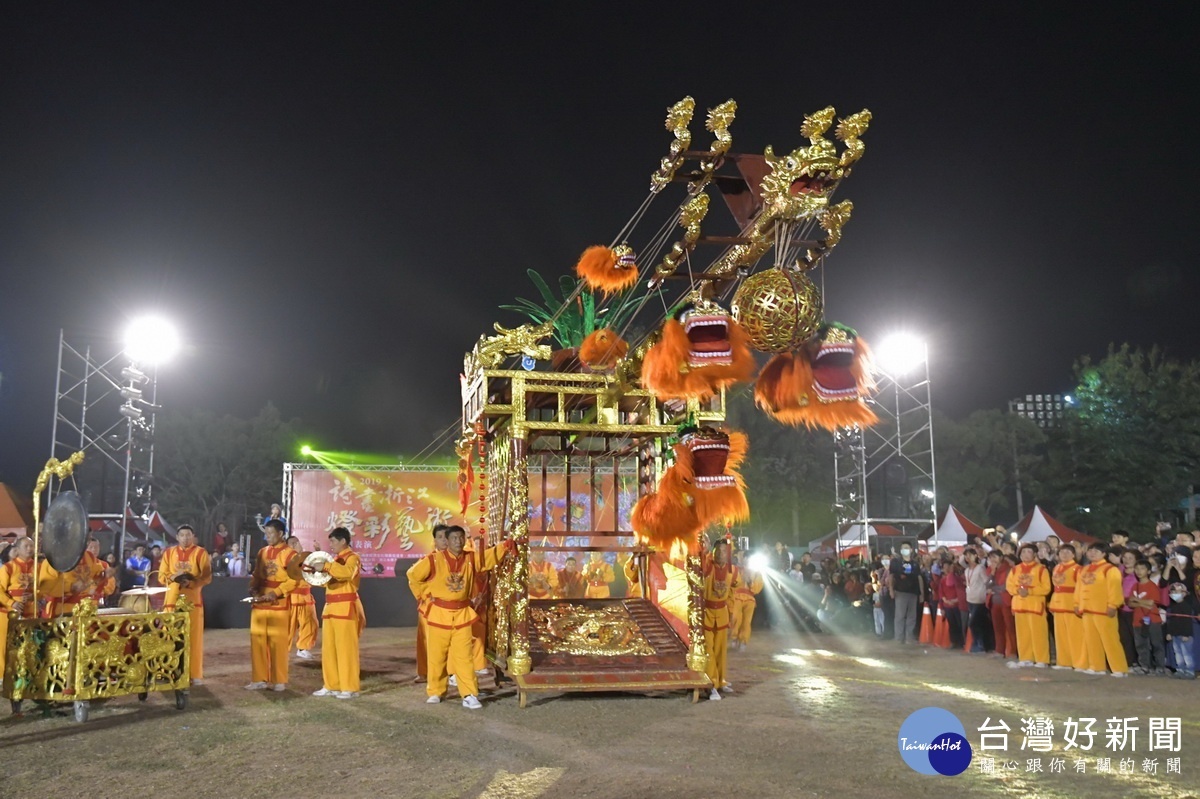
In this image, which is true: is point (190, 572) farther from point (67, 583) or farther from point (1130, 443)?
point (1130, 443)

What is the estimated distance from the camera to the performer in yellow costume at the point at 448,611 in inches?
293

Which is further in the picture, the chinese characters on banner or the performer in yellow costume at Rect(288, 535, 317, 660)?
the performer in yellow costume at Rect(288, 535, 317, 660)

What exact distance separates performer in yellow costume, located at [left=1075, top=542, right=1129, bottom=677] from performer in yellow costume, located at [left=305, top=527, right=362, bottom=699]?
7.90m

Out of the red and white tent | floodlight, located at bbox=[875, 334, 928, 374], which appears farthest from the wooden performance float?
the red and white tent

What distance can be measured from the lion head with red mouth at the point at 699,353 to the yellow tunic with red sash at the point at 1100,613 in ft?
21.2

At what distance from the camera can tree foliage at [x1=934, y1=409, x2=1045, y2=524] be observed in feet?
105

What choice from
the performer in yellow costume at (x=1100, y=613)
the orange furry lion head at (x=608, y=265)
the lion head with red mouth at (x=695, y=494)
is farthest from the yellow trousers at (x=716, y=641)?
the performer in yellow costume at (x=1100, y=613)

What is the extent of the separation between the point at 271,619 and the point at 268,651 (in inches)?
11.5

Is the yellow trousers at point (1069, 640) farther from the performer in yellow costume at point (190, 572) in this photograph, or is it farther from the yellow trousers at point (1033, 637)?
the performer in yellow costume at point (190, 572)

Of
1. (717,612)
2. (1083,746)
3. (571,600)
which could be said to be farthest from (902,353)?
(1083,746)

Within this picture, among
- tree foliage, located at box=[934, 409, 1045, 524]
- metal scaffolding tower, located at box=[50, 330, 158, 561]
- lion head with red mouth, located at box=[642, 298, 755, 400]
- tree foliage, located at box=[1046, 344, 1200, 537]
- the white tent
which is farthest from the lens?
tree foliage, located at box=[934, 409, 1045, 524]

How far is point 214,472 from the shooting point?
3030 cm

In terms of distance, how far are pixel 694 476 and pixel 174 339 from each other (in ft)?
44.0

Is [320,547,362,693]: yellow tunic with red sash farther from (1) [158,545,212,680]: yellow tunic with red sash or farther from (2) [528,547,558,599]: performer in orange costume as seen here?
(2) [528,547,558,599]: performer in orange costume
